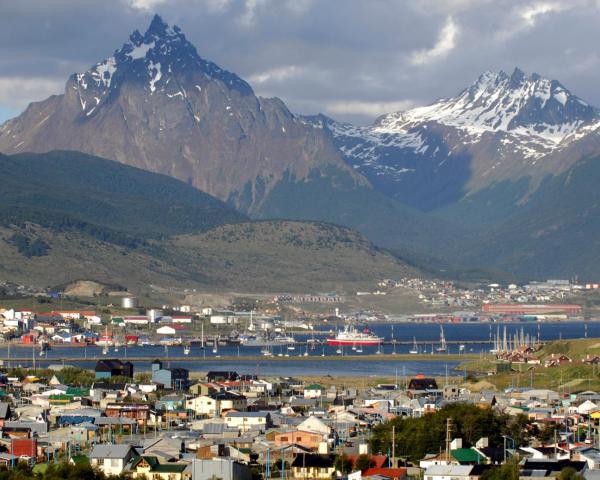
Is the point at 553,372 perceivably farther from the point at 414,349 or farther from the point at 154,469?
the point at 414,349

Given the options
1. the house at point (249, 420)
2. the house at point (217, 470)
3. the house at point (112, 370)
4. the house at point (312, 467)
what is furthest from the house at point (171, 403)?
the house at point (217, 470)

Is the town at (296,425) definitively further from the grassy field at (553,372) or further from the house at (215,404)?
the grassy field at (553,372)

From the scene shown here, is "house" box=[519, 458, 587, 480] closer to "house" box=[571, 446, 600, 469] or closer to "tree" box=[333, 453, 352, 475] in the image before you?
"house" box=[571, 446, 600, 469]

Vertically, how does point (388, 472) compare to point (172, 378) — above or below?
below

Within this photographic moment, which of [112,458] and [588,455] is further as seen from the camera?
[112,458]

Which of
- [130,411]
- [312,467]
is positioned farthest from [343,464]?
[130,411]

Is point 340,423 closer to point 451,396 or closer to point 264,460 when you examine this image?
point 264,460
